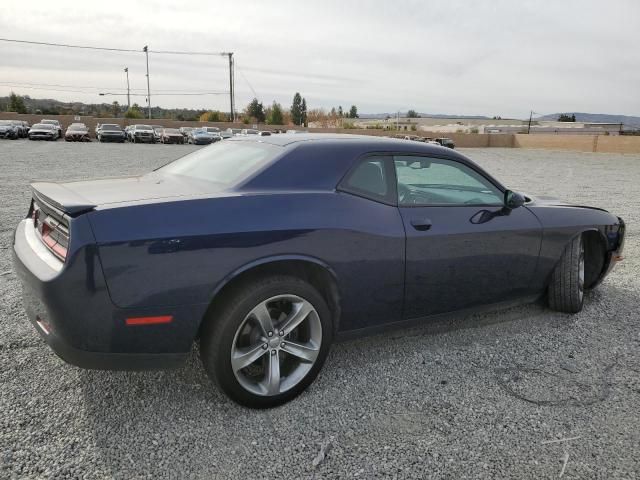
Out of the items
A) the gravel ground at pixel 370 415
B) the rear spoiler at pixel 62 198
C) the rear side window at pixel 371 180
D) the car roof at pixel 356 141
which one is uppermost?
the car roof at pixel 356 141

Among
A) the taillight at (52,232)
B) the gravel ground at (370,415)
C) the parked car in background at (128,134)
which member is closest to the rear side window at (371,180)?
the gravel ground at (370,415)

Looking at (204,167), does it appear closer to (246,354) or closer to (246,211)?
(246,211)

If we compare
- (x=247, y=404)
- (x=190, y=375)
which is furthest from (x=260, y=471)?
(x=190, y=375)

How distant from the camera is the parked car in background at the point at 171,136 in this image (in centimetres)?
3781

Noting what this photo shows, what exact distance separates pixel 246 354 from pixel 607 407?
6.78 ft

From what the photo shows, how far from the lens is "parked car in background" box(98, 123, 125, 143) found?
118 feet

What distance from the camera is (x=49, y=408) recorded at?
106 inches

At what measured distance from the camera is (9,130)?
3369 centimetres

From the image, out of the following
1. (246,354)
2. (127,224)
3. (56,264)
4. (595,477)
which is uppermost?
(127,224)

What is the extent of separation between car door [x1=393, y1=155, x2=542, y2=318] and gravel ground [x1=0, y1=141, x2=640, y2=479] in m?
→ 0.42

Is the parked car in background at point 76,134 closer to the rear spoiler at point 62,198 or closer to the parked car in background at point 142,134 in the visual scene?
the parked car in background at point 142,134

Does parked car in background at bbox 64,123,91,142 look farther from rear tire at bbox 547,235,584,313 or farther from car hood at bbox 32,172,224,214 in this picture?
rear tire at bbox 547,235,584,313

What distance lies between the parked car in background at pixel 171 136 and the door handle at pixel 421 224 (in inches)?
1467

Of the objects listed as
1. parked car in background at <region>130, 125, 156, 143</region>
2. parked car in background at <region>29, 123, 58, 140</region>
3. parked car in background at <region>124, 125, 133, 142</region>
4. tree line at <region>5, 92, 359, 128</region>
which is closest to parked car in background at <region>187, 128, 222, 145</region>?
parked car in background at <region>130, 125, 156, 143</region>
